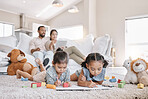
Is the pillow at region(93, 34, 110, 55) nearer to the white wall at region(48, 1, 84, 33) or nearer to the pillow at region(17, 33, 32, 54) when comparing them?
the pillow at region(17, 33, 32, 54)

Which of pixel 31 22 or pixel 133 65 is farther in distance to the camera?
pixel 31 22

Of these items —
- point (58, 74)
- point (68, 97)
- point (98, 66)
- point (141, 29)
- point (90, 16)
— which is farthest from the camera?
point (90, 16)

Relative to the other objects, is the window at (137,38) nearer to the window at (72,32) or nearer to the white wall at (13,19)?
the window at (72,32)

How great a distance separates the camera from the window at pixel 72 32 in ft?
20.6

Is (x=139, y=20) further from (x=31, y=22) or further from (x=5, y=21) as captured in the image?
(x=5, y=21)

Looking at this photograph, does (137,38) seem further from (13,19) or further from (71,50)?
(13,19)

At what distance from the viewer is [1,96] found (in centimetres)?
78

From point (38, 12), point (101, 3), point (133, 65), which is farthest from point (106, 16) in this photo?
point (133, 65)

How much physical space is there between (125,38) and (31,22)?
3904mm

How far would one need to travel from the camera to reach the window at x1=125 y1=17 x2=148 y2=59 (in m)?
4.73

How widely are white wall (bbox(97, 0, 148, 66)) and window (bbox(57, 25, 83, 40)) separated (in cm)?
103

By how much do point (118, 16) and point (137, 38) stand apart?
91 centimetres

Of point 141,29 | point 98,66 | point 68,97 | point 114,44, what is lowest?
point 68,97

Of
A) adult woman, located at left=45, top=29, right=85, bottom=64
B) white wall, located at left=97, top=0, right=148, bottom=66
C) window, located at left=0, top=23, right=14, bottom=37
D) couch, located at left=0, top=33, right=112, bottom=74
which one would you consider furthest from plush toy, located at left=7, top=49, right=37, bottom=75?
window, located at left=0, top=23, right=14, bottom=37
